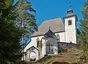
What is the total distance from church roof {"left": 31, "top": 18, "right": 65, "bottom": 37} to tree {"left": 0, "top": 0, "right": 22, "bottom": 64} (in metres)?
57.0

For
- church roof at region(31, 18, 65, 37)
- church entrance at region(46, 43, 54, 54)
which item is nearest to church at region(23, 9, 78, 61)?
church roof at region(31, 18, 65, 37)

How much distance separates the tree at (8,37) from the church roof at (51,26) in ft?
187

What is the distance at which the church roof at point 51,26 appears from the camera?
70.0 m

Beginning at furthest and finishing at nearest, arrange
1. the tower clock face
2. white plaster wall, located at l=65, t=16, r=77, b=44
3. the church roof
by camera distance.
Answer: the church roof → white plaster wall, located at l=65, t=16, r=77, b=44 → the tower clock face

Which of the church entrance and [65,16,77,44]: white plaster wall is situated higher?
[65,16,77,44]: white plaster wall

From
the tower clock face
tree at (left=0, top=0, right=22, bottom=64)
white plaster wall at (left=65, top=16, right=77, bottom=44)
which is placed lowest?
tree at (left=0, top=0, right=22, bottom=64)

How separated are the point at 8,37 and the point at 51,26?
60740 mm

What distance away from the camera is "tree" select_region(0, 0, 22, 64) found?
1116 centimetres

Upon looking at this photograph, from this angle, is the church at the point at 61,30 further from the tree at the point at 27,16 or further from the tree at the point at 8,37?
the tree at the point at 8,37

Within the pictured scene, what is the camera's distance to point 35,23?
46906mm

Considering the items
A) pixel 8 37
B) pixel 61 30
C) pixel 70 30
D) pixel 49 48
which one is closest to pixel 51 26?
pixel 61 30

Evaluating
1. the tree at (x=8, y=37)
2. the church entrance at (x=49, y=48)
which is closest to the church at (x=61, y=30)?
the church entrance at (x=49, y=48)

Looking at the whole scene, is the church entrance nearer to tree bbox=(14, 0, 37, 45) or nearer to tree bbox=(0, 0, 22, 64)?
tree bbox=(14, 0, 37, 45)

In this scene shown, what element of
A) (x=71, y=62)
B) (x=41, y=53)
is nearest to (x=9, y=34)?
(x=71, y=62)
